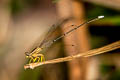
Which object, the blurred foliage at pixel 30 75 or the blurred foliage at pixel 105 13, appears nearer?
the blurred foliage at pixel 105 13

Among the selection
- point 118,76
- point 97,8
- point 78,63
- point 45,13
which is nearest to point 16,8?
point 45,13

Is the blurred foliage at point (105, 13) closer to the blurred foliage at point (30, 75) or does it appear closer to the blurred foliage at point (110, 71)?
the blurred foliage at point (110, 71)

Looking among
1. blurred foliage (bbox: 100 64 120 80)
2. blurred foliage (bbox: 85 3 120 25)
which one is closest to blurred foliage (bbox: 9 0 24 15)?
blurred foliage (bbox: 85 3 120 25)

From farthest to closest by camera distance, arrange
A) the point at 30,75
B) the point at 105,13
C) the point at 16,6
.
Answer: the point at 16,6 < the point at 105,13 < the point at 30,75

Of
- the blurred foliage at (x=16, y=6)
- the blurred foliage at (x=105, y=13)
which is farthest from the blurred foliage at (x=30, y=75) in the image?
the blurred foliage at (x=16, y=6)

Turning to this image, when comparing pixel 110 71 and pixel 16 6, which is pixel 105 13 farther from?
pixel 16 6

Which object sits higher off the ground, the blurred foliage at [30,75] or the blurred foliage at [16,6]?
the blurred foliage at [16,6]

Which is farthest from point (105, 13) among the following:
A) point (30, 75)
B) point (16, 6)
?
point (16, 6)

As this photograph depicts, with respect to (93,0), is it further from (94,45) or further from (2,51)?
(2,51)

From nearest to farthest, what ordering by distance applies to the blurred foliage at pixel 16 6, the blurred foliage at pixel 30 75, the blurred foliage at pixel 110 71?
the blurred foliage at pixel 110 71 → the blurred foliage at pixel 30 75 → the blurred foliage at pixel 16 6

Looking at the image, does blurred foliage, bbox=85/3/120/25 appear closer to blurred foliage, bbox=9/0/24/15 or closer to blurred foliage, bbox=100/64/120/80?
blurred foliage, bbox=100/64/120/80

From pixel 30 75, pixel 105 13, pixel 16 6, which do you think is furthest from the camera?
pixel 16 6
